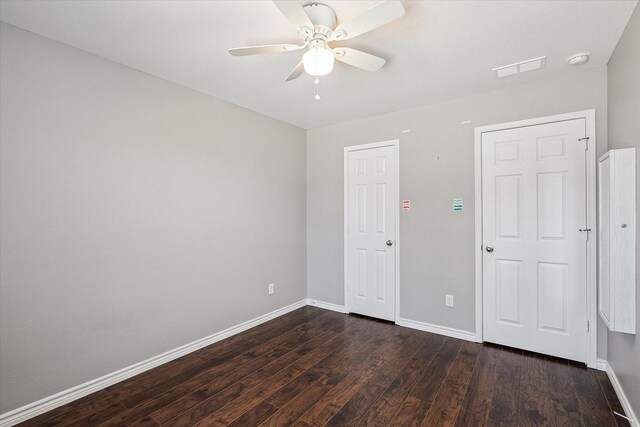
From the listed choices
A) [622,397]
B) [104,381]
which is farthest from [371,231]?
[104,381]

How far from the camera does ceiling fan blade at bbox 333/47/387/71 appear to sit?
1.94m

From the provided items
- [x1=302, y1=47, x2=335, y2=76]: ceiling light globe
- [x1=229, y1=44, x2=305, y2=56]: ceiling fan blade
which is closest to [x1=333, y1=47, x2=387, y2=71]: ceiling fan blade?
[x1=302, y1=47, x2=335, y2=76]: ceiling light globe

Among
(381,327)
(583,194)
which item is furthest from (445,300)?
(583,194)

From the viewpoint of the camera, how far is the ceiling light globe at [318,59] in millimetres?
1830

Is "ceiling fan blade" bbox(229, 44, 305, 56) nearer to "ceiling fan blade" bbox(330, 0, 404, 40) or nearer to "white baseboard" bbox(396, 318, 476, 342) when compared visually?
"ceiling fan blade" bbox(330, 0, 404, 40)

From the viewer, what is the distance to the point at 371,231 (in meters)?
3.86

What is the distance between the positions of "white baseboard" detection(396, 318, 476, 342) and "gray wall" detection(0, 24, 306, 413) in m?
1.82

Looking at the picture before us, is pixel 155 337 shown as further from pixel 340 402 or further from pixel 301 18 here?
pixel 301 18

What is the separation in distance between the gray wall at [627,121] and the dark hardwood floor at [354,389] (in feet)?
0.83

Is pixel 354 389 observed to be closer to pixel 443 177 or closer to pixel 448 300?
pixel 448 300

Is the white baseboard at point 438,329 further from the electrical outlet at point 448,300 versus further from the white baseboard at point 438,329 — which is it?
the electrical outlet at point 448,300

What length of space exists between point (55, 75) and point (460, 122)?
140 inches

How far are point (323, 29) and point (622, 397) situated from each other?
315cm

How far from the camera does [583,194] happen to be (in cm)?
262
